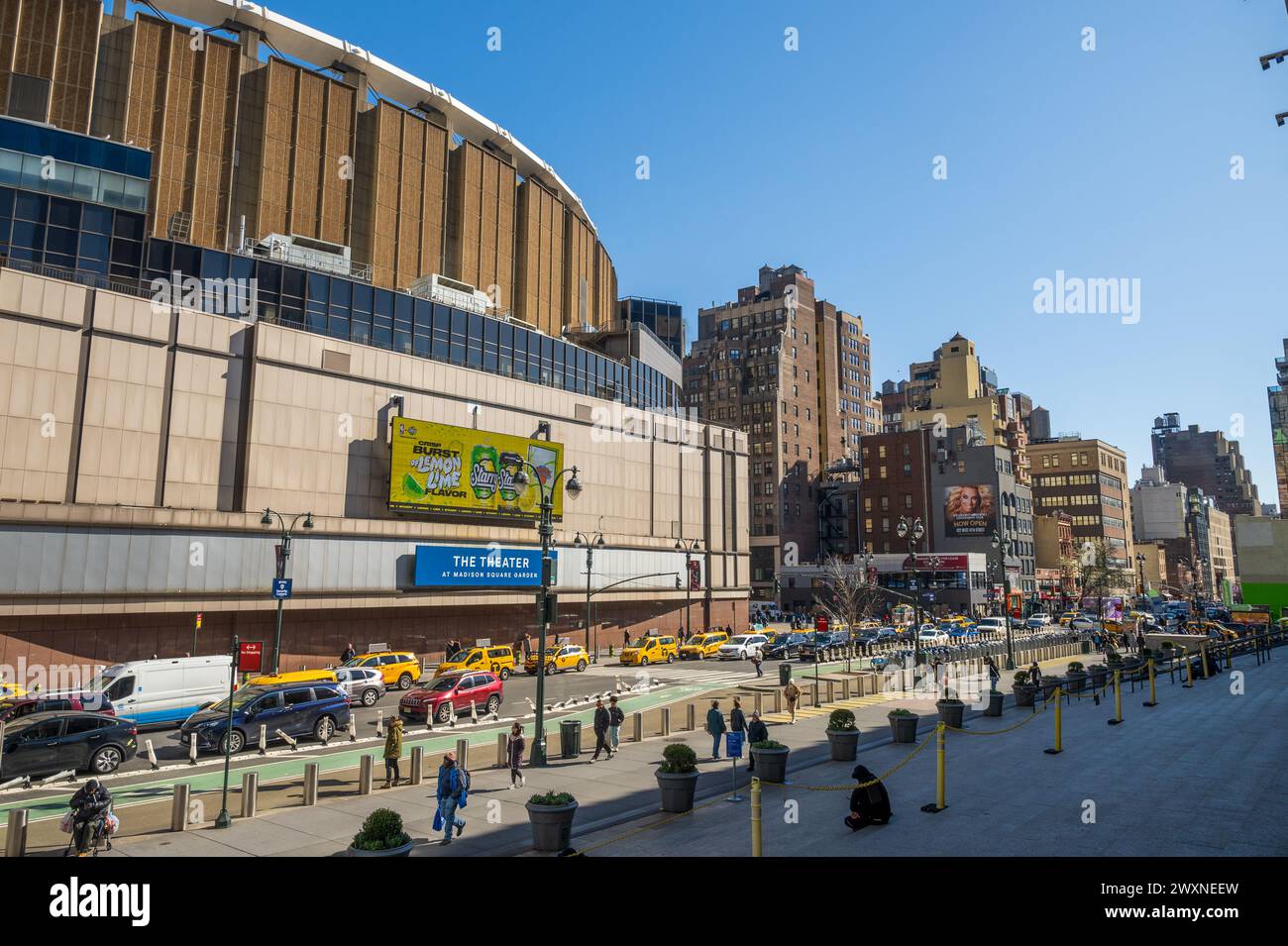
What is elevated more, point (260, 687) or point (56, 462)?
point (56, 462)

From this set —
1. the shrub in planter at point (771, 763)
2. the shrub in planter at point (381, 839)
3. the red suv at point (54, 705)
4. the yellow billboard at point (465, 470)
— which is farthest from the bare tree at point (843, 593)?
the shrub in planter at point (381, 839)

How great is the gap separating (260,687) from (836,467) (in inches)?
4344

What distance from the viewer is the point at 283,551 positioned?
1422 inches

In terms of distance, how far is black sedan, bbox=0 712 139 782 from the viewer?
19.6 meters

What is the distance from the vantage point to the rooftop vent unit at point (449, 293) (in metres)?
57.2

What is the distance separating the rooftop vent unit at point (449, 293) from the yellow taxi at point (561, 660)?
26728mm

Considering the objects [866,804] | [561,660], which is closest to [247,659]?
[866,804]

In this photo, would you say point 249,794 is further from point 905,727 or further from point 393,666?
point 393,666

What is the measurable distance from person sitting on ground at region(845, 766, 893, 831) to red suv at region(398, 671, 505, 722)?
17.8 metres

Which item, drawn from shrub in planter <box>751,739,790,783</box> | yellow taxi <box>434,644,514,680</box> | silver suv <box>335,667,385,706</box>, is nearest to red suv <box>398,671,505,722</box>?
silver suv <box>335,667,385,706</box>

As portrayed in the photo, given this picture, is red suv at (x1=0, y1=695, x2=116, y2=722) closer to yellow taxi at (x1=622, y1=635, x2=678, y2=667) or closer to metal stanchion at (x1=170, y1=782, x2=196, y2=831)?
metal stanchion at (x1=170, y1=782, x2=196, y2=831)

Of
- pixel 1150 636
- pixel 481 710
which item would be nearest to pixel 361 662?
pixel 481 710

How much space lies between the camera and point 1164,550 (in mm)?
173250
